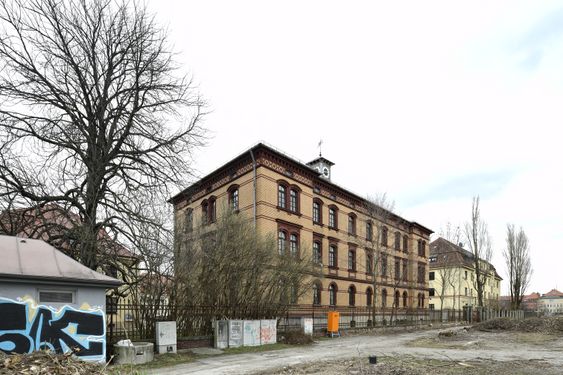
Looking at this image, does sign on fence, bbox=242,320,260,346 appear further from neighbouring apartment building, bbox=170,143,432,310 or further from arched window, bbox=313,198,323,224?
arched window, bbox=313,198,323,224

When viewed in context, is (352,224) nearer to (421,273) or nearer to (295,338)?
(421,273)

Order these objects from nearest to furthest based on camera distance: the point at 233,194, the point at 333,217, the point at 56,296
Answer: the point at 56,296
the point at 233,194
the point at 333,217

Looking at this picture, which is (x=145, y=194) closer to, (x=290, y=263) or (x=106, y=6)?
(x=106, y=6)

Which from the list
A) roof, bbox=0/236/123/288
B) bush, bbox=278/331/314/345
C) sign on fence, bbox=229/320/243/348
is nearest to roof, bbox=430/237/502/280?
bush, bbox=278/331/314/345

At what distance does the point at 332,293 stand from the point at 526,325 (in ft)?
47.3

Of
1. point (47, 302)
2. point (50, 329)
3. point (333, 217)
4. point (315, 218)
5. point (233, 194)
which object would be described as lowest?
point (50, 329)

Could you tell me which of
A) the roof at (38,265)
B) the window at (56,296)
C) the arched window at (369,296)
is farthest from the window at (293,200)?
the window at (56,296)

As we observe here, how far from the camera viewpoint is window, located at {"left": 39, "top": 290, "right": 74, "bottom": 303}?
432 inches

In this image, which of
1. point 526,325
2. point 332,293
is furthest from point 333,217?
point 526,325

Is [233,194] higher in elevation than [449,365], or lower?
higher

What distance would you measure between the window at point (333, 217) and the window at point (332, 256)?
1.86 metres

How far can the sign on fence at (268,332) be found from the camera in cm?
2075

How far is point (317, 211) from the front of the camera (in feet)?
117

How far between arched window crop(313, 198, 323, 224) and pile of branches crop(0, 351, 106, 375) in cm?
3038
